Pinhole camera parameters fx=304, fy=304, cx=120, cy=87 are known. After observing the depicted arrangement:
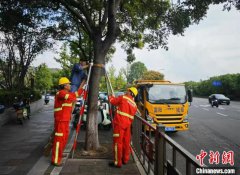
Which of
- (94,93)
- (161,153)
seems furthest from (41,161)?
(161,153)

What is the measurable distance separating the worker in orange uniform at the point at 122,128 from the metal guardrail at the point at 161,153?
1.42 feet

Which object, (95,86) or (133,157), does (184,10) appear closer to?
(95,86)

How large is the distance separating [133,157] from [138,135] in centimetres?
56

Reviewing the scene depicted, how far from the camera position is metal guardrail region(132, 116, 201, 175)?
3.73m

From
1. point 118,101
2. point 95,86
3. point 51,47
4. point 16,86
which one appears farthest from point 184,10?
point 16,86

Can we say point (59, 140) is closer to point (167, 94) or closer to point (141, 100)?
point (141, 100)

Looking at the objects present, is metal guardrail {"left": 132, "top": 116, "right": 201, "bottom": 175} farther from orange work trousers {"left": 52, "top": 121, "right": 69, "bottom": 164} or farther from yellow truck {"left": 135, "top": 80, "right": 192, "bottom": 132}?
yellow truck {"left": 135, "top": 80, "right": 192, "bottom": 132}

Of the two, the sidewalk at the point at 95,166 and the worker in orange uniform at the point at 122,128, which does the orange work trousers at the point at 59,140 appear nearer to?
the sidewalk at the point at 95,166

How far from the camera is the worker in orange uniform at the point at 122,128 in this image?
659 centimetres

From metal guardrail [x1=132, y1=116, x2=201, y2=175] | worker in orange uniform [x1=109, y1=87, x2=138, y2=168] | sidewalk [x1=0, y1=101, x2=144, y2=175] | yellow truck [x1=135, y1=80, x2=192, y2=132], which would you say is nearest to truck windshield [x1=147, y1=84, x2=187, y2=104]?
yellow truck [x1=135, y1=80, x2=192, y2=132]

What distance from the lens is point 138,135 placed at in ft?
25.2

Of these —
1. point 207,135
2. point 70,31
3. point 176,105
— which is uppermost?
point 70,31

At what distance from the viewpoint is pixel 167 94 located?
12.4m

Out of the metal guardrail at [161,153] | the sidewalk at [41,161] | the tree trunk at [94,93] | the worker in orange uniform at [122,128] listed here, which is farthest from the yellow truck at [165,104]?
the worker in orange uniform at [122,128]
